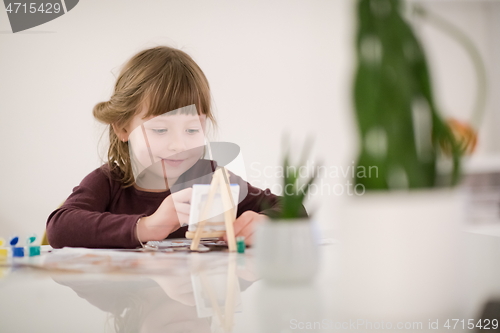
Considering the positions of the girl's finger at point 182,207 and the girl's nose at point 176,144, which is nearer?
the girl's finger at point 182,207

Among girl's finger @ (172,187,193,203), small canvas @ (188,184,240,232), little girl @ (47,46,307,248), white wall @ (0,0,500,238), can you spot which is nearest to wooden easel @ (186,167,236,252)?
small canvas @ (188,184,240,232)

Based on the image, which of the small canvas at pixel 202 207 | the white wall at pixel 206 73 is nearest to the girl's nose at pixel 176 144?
the small canvas at pixel 202 207

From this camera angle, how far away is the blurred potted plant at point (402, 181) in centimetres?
22

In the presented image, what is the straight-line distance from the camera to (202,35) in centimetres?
248

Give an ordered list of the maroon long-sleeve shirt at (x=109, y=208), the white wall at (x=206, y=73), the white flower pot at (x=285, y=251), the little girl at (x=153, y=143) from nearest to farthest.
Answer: the white flower pot at (x=285, y=251) < the maroon long-sleeve shirt at (x=109, y=208) < the little girl at (x=153, y=143) < the white wall at (x=206, y=73)

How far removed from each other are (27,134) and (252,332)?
240cm

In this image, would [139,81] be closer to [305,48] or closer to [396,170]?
[396,170]

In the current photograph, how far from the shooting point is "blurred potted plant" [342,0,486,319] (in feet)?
0.71

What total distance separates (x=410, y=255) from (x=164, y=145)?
0.93 meters

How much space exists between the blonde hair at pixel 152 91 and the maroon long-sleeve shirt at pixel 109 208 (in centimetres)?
5

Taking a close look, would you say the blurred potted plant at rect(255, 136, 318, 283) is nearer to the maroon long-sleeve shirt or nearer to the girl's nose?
the maroon long-sleeve shirt

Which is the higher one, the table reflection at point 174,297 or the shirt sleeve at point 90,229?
the table reflection at point 174,297

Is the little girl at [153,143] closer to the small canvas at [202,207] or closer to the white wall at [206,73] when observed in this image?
the small canvas at [202,207]

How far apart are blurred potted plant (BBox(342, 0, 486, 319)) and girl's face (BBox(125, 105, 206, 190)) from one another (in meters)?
0.89
